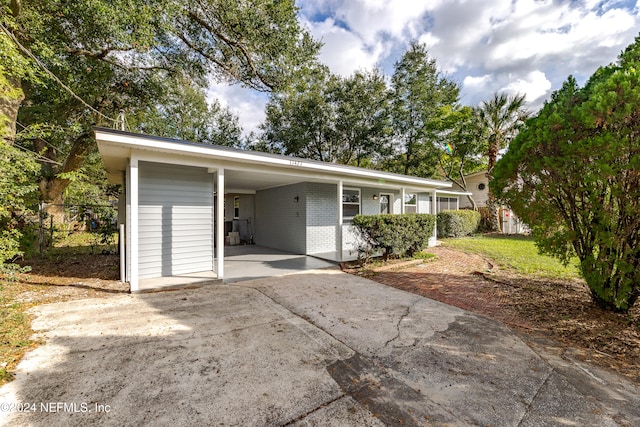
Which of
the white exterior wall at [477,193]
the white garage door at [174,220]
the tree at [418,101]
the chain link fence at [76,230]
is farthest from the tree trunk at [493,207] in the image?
the chain link fence at [76,230]

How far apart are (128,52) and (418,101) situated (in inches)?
694

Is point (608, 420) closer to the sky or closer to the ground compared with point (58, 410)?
closer to the ground

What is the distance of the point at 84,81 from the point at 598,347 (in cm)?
1369

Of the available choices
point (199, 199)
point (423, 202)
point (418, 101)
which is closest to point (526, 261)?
point (423, 202)

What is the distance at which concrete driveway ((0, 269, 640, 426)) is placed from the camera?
202 centimetres

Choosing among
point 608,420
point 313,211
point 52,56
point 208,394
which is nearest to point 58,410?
point 208,394

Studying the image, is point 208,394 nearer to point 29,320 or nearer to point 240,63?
point 29,320

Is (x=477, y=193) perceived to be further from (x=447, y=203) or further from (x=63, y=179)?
(x=63, y=179)

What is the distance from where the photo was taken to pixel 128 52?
8.58m

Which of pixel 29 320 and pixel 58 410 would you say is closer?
pixel 58 410

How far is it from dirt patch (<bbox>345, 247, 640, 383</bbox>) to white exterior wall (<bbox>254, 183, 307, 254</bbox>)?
2943 millimetres

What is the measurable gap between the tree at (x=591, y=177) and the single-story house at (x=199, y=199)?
15.3ft

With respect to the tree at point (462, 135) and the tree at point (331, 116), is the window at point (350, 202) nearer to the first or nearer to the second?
the tree at point (331, 116)

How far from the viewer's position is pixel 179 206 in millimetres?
6031
